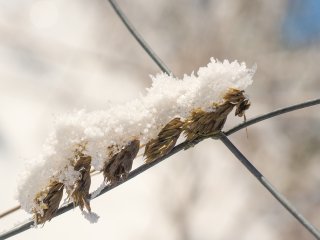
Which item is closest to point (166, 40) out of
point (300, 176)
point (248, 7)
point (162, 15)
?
point (162, 15)

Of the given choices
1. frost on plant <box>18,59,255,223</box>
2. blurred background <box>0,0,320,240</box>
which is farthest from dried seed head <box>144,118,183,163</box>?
blurred background <box>0,0,320,240</box>

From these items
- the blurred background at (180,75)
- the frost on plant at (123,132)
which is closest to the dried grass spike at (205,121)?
the frost on plant at (123,132)

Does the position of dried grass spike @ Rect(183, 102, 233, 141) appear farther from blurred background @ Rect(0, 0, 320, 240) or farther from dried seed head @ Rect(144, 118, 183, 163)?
blurred background @ Rect(0, 0, 320, 240)

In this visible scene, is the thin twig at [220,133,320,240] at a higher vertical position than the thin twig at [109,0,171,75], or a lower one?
lower

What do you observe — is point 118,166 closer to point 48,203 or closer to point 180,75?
point 48,203

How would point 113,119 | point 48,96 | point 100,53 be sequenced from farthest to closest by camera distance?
point 100,53 → point 48,96 → point 113,119

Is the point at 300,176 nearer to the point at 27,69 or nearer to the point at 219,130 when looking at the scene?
the point at 27,69
